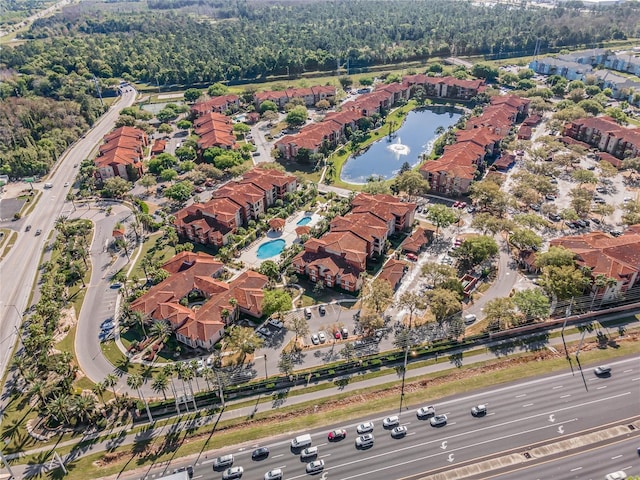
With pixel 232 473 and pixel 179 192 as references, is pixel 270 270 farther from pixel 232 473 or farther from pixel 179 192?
pixel 179 192

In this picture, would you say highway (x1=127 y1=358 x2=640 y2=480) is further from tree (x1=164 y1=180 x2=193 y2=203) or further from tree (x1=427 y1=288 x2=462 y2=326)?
tree (x1=164 y1=180 x2=193 y2=203)

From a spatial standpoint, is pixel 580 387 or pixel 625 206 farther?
pixel 625 206

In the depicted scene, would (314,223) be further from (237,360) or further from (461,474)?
(461,474)

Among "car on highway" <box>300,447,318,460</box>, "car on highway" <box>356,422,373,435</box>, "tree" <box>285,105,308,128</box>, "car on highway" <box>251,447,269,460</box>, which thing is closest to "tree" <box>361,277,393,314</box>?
"car on highway" <box>356,422,373,435</box>

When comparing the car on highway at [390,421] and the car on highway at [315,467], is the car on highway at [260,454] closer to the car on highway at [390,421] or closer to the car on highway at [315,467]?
the car on highway at [315,467]

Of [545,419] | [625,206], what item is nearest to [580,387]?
[545,419]

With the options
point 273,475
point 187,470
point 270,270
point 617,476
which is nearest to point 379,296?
point 270,270
